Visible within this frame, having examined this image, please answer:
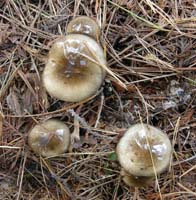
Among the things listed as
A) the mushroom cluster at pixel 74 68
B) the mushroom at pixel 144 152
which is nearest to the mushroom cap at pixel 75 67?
the mushroom cluster at pixel 74 68

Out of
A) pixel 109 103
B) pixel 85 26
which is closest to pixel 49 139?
pixel 109 103

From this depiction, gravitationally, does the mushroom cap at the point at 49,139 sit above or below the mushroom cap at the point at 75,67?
below

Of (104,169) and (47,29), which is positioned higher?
(47,29)

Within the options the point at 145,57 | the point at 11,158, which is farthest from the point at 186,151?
the point at 11,158

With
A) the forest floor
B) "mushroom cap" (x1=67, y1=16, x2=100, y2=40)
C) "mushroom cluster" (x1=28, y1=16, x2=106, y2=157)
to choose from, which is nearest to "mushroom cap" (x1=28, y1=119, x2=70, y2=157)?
the forest floor

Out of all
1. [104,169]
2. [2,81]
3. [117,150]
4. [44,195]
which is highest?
[2,81]

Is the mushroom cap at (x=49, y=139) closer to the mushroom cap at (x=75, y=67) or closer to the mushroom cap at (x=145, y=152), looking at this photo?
the mushroom cap at (x=75, y=67)

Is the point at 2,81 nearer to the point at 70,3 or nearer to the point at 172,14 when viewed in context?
the point at 70,3

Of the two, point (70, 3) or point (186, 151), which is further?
point (70, 3)
